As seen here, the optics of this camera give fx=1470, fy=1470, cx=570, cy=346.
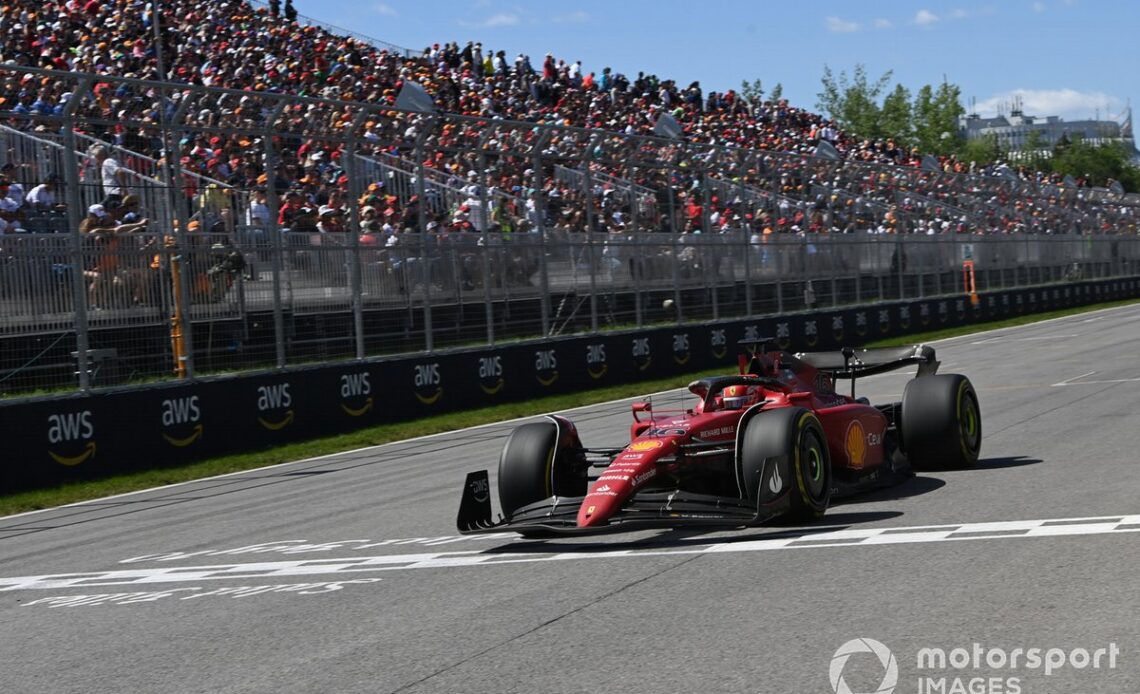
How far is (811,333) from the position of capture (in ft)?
103

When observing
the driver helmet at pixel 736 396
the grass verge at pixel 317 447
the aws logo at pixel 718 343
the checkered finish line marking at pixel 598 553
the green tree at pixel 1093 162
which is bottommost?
the grass verge at pixel 317 447

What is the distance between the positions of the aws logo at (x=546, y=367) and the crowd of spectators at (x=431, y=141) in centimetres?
217

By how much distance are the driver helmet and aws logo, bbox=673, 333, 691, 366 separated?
17138 mm

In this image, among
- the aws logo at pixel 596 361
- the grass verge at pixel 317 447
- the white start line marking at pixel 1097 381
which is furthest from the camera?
the aws logo at pixel 596 361

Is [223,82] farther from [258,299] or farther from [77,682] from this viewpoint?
[77,682]

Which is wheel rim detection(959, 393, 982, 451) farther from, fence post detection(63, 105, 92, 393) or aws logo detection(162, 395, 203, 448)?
fence post detection(63, 105, 92, 393)

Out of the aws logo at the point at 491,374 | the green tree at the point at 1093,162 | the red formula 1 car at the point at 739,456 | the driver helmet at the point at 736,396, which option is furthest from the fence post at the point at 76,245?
the green tree at the point at 1093,162

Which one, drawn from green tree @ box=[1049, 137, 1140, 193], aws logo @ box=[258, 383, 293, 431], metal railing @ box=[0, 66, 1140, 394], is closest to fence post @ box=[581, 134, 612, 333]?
metal railing @ box=[0, 66, 1140, 394]

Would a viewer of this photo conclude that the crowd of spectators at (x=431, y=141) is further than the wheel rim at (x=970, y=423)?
Yes

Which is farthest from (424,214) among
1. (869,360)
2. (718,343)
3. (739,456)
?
(739,456)

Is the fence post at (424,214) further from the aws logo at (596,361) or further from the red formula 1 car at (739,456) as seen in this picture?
the red formula 1 car at (739,456)

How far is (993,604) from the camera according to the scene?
6145mm

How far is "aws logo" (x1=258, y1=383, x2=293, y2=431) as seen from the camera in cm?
1800

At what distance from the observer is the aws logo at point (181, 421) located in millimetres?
16562
